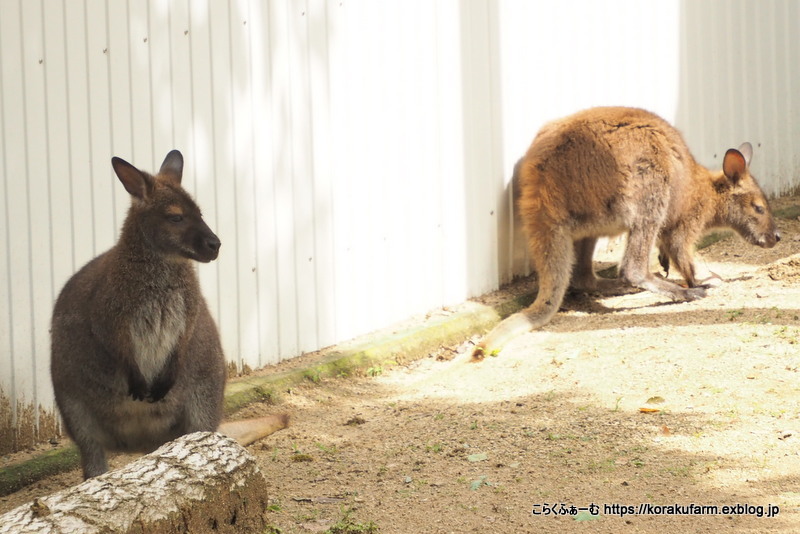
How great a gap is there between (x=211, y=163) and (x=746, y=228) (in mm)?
4267

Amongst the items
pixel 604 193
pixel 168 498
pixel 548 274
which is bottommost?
pixel 168 498

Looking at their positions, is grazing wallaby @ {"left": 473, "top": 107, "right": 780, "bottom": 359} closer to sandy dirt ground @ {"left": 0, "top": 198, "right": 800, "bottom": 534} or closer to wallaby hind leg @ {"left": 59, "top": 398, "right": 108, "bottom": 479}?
sandy dirt ground @ {"left": 0, "top": 198, "right": 800, "bottom": 534}

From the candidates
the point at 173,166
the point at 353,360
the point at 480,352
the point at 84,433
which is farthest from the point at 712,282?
the point at 84,433

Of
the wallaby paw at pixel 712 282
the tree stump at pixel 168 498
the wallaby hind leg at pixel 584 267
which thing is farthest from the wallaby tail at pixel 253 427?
the wallaby paw at pixel 712 282

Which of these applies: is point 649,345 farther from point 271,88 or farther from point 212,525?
point 212,525

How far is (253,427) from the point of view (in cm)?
459

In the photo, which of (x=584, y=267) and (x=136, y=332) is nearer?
(x=136, y=332)

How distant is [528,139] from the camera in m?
7.33

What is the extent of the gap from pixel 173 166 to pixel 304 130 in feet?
5.07

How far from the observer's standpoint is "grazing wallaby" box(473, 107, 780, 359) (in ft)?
21.9


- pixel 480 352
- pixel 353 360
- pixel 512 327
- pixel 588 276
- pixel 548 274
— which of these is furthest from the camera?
pixel 588 276

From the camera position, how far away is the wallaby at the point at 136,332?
3.79 metres

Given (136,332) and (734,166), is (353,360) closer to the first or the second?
(136,332)

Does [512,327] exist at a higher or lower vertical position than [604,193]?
lower
